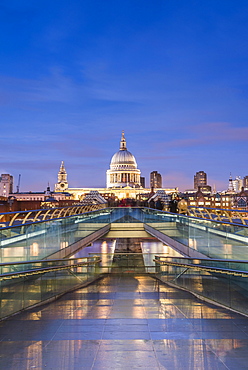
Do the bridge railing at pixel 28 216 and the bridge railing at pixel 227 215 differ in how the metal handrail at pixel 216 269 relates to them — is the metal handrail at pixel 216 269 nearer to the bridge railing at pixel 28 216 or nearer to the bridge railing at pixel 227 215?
the bridge railing at pixel 227 215

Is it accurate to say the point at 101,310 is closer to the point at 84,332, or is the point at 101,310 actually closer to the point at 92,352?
the point at 84,332

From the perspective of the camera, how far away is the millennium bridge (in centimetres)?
596

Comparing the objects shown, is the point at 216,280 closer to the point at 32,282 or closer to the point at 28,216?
the point at 32,282

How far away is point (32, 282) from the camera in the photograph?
29.5 ft

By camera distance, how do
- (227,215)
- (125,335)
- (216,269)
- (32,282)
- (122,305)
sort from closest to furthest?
(125,335), (32,282), (216,269), (122,305), (227,215)

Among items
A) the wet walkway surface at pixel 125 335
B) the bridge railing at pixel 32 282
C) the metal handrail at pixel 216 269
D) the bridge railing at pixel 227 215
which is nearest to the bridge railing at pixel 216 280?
the metal handrail at pixel 216 269

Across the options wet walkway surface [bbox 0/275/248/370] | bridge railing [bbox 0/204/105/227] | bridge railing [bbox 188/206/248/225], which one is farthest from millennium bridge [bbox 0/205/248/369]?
bridge railing [bbox 188/206/248/225]

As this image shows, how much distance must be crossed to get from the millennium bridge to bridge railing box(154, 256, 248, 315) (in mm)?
23

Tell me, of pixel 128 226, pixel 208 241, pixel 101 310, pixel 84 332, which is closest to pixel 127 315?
pixel 101 310

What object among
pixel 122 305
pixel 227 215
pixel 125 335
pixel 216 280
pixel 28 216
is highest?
pixel 28 216

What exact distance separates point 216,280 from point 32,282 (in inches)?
156

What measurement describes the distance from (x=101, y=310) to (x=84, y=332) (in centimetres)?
A: 179

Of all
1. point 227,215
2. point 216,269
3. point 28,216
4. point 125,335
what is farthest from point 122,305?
point 227,215

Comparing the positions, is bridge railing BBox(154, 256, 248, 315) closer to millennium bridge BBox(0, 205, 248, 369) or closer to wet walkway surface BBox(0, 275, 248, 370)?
millennium bridge BBox(0, 205, 248, 369)
